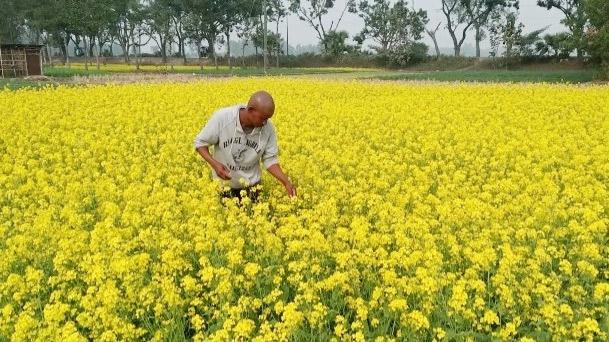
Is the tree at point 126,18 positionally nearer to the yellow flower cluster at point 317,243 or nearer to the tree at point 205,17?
the tree at point 205,17

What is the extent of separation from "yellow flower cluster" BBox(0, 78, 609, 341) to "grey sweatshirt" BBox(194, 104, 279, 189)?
0.47 m

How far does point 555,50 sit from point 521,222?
190 ft

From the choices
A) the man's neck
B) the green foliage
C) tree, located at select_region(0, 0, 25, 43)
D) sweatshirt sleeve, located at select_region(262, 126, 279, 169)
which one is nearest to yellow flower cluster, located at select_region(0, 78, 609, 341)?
sweatshirt sleeve, located at select_region(262, 126, 279, 169)

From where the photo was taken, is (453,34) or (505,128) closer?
(505,128)

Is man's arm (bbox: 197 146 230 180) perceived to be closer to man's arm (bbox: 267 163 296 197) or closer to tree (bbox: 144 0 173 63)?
man's arm (bbox: 267 163 296 197)

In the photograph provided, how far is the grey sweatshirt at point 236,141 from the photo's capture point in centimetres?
707

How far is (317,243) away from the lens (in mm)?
5332

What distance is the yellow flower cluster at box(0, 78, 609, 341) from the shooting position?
14.4ft

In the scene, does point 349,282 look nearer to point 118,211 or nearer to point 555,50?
point 118,211

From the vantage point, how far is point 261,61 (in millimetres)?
82312

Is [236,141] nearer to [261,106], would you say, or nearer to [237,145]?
[237,145]

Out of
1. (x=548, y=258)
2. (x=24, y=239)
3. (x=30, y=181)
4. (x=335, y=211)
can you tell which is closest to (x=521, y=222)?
(x=548, y=258)

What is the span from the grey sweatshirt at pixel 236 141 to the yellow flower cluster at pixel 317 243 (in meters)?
0.47

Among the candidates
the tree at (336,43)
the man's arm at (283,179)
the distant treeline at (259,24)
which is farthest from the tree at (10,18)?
the man's arm at (283,179)
